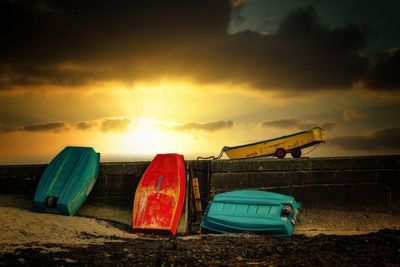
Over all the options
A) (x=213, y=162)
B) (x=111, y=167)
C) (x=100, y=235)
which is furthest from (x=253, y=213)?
(x=111, y=167)

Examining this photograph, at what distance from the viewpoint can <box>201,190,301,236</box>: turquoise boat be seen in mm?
6941

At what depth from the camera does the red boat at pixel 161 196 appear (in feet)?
23.5

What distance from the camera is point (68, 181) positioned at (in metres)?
8.13

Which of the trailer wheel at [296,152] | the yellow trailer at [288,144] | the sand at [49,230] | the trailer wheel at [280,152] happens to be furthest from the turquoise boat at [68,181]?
the trailer wheel at [296,152]

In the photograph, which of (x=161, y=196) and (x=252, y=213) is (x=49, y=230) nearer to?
(x=161, y=196)

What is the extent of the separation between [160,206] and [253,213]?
1681 millimetres

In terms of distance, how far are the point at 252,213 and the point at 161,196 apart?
5.64 ft

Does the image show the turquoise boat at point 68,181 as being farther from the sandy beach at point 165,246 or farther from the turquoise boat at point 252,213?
the turquoise boat at point 252,213

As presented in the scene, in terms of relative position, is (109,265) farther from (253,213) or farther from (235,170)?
(235,170)

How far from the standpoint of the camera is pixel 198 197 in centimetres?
817

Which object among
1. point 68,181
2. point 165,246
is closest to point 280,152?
point 68,181

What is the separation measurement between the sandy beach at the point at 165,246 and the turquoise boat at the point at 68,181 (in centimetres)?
31

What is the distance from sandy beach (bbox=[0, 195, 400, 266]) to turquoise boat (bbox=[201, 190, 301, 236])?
320 mm

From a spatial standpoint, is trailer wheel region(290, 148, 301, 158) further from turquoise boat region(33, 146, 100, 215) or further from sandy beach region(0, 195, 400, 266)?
turquoise boat region(33, 146, 100, 215)
